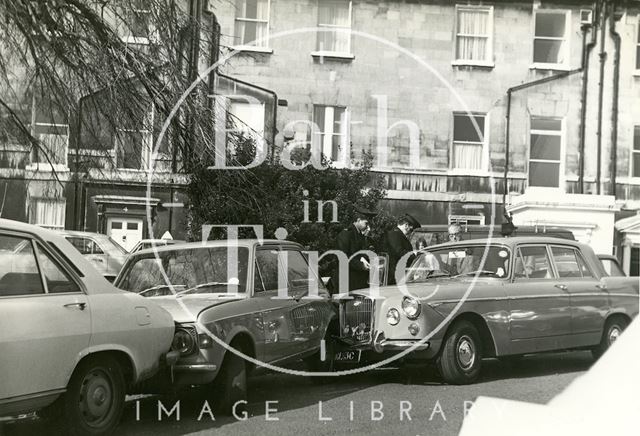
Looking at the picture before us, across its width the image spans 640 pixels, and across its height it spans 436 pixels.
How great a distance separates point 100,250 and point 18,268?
37.4 feet

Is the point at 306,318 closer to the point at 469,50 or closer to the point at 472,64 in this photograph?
the point at 472,64

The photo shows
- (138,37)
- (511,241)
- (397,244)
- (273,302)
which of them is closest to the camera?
(273,302)

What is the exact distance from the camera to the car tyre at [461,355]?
8523 millimetres

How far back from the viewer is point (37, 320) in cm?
516

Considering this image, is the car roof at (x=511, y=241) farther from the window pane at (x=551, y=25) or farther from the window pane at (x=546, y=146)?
the window pane at (x=551, y=25)

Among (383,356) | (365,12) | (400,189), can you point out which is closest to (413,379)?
(383,356)

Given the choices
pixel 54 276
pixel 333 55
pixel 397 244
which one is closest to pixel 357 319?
pixel 397 244

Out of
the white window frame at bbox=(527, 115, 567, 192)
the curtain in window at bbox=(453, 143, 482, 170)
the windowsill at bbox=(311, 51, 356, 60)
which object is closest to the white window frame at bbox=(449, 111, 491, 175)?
the curtain in window at bbox=(453, 143, 482, 170)

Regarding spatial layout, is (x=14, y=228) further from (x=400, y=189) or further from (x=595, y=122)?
(x=595, y=122)

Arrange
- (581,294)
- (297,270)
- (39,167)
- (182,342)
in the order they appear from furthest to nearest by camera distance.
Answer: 1. (39,167)
2. (581,294)
3. (297,270)
4. (182,342)

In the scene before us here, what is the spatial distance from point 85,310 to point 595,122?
2168 centimetres

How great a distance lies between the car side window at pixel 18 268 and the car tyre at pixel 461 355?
4.42m

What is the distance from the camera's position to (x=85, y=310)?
18.6 ft

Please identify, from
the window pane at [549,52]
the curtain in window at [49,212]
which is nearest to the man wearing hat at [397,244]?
the curtain in window at [49,212]
